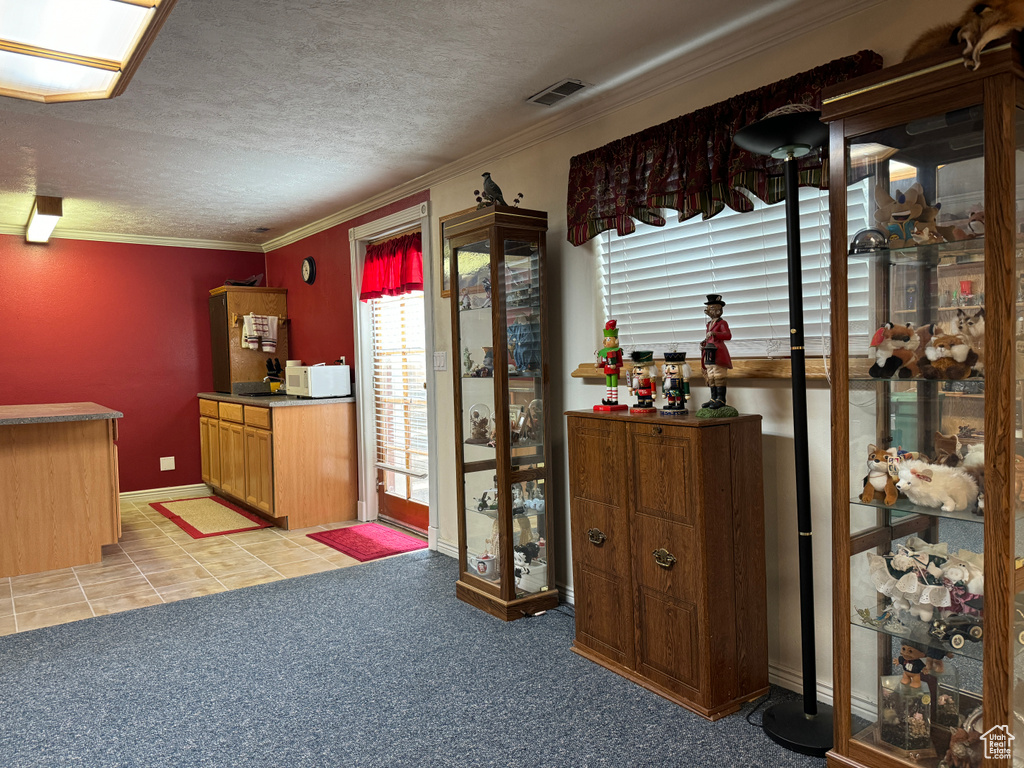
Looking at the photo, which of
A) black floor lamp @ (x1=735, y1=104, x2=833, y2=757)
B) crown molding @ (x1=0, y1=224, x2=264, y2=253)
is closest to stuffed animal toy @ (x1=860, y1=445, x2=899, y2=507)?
black floor lamp @ (x1=735, y1=104, x2=833, y2=757)

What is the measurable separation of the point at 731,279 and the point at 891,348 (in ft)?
2.99

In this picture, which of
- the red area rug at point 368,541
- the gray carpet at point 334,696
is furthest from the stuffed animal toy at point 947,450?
the red area rug at point 368,541

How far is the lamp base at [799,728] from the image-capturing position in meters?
2.17

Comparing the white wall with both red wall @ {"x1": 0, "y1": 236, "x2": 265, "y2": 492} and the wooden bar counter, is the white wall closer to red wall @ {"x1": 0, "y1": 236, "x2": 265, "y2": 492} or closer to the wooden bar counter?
the wooden bar counter

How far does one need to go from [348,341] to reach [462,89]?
2.98 metres

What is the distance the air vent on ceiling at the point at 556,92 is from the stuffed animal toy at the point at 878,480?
1.98 meters

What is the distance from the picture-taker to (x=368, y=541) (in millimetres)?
4906

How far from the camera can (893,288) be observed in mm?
1898

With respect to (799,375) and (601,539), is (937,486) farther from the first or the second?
(601,539)

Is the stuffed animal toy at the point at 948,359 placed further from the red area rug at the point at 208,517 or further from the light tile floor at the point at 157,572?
the red area rug at the point at 208,517

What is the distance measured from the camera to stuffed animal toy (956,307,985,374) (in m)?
1.68

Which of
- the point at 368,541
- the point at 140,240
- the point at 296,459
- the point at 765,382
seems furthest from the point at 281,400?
the point at 765,382

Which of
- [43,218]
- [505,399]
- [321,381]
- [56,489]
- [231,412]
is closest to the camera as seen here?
[505,399]

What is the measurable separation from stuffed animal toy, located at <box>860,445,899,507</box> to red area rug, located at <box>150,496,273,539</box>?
4.57m
